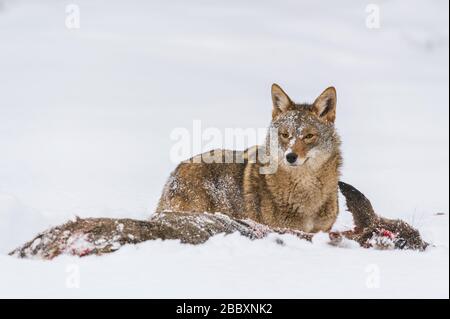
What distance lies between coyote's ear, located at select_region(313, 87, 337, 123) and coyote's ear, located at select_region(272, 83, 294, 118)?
0.46 metres

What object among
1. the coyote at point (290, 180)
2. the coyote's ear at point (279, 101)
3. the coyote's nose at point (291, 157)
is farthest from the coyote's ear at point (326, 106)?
the coyote's nose at point (291, 157)

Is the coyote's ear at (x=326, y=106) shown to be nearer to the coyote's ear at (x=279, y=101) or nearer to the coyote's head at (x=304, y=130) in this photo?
the coyote's head at (x=304, y=130)

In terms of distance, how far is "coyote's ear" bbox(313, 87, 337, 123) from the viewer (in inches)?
440

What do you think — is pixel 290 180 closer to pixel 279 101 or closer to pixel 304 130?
pixel 304 130

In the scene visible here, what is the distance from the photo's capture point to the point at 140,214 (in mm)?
13727

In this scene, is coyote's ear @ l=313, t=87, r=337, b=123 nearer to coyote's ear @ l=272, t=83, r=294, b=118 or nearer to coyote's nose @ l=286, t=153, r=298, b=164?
coyote's ear @ l=272, t=83, r=294, b=118

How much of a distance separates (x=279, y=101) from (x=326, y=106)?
805 millimetres

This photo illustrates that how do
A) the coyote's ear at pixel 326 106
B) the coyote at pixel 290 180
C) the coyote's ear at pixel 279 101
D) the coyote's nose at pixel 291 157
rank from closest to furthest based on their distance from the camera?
1. the coyote's nose at pixel 291 157
2. the coyote at pixel 290 180
3. the coyote's ear at pixel 326 106
4. the coyote's ear at pixel 279 101

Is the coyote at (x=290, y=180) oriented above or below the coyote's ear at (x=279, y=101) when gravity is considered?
below

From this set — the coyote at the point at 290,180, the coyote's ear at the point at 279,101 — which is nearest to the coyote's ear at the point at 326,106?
the coyote at the point at 290,180

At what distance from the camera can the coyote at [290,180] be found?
11.0 metres

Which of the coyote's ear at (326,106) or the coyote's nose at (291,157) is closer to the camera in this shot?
the coyote's nose at (291,157)

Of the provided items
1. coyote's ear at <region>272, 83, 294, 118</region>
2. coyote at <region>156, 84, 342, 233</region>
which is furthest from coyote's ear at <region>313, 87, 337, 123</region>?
coyote's ear at <region>272, 83, 294, 118</region>

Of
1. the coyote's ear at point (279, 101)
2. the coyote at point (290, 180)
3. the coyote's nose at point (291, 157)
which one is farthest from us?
the coyote's ear at point (279, 101)
